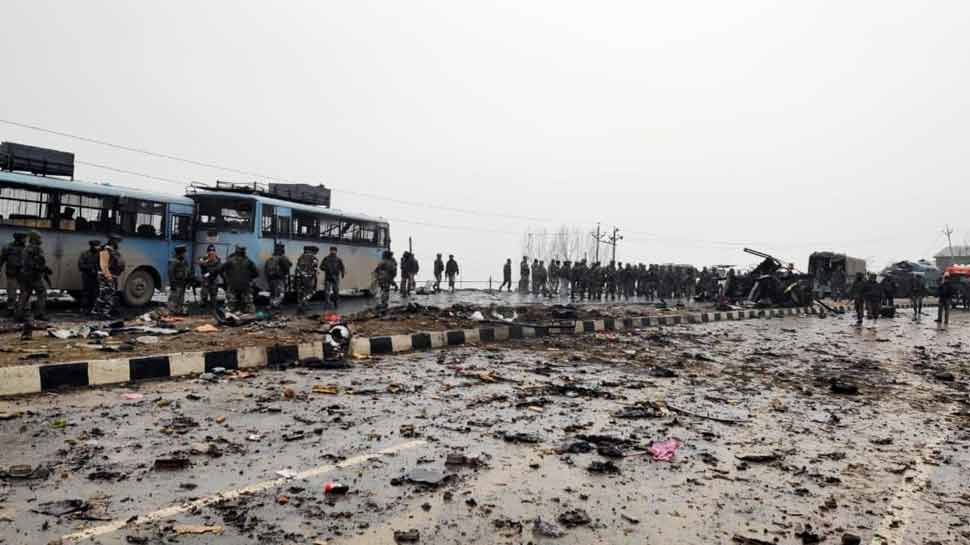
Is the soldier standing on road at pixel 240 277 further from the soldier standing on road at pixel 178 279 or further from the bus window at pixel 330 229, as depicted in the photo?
the bus window at pixel 330 229

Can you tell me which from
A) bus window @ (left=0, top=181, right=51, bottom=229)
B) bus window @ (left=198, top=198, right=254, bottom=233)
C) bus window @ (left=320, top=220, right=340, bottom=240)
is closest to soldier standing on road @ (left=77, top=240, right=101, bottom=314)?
bus window @ (left=0, top=181, right=51, bottom=229)

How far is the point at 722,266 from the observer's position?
3438 cm

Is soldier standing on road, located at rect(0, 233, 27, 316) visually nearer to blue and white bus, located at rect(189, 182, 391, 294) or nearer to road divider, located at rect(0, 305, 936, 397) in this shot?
road divider, located at rect(0, 305, 936, 397)

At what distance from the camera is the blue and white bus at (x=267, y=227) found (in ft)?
53.3

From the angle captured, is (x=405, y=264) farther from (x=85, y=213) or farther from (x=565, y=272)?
(x=85, y=213)

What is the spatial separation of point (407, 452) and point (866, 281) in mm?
20709

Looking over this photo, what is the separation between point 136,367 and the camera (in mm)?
6691

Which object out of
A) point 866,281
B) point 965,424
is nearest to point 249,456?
point 965,424

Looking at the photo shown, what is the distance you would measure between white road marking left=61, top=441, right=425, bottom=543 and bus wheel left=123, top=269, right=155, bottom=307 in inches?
502

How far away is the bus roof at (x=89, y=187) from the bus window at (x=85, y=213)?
0.16 meters

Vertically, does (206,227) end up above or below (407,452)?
above

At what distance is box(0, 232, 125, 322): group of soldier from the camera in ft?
32.7

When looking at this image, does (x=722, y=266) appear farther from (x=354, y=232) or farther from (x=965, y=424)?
(x=965, y=424)

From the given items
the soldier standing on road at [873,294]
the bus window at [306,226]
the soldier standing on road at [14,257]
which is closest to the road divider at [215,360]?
the soldier standing on road at [14,257]
